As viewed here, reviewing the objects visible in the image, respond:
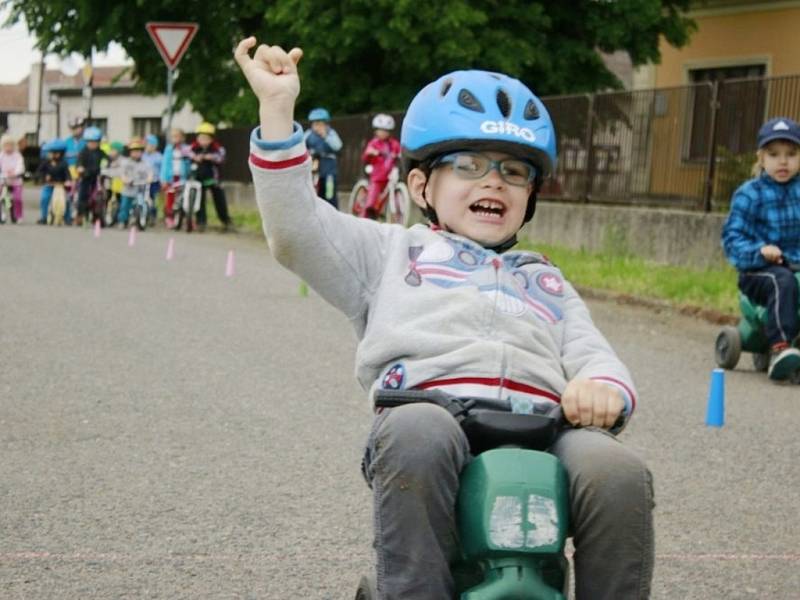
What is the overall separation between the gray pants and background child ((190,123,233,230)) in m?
24.2

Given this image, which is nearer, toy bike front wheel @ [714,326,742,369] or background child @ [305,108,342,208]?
toy bike front wheel @ [714,326,742,369]

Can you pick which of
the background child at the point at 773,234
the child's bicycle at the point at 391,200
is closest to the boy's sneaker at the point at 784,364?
the background child at the point at 773,234

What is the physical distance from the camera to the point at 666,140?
66.2 feet

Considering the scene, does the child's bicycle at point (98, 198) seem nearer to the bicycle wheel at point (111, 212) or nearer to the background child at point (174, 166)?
the bicycle wheel at point (111, 212)

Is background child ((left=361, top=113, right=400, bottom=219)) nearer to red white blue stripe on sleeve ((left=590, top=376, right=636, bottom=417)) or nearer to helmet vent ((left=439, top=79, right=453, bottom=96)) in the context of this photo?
helmet vent ((left=439, top=79, right=453, bottom=96))

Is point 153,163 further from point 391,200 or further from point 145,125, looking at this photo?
point 145,125

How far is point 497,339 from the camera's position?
3.81 metres

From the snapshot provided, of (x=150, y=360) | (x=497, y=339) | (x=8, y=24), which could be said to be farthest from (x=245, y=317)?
(x=8, y=24)

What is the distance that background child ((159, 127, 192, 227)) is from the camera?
28.0 meters

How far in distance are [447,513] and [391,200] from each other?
1990 centimetres

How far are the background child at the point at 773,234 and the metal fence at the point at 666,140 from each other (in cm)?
742

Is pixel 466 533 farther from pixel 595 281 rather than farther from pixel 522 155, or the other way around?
pixel 595 281

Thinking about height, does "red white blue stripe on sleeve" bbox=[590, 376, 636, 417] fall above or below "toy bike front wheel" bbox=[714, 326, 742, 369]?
above

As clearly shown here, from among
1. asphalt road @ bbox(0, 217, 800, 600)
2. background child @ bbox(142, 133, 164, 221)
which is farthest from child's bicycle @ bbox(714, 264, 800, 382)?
background child @ bbox(142, 133, 164, 221)
